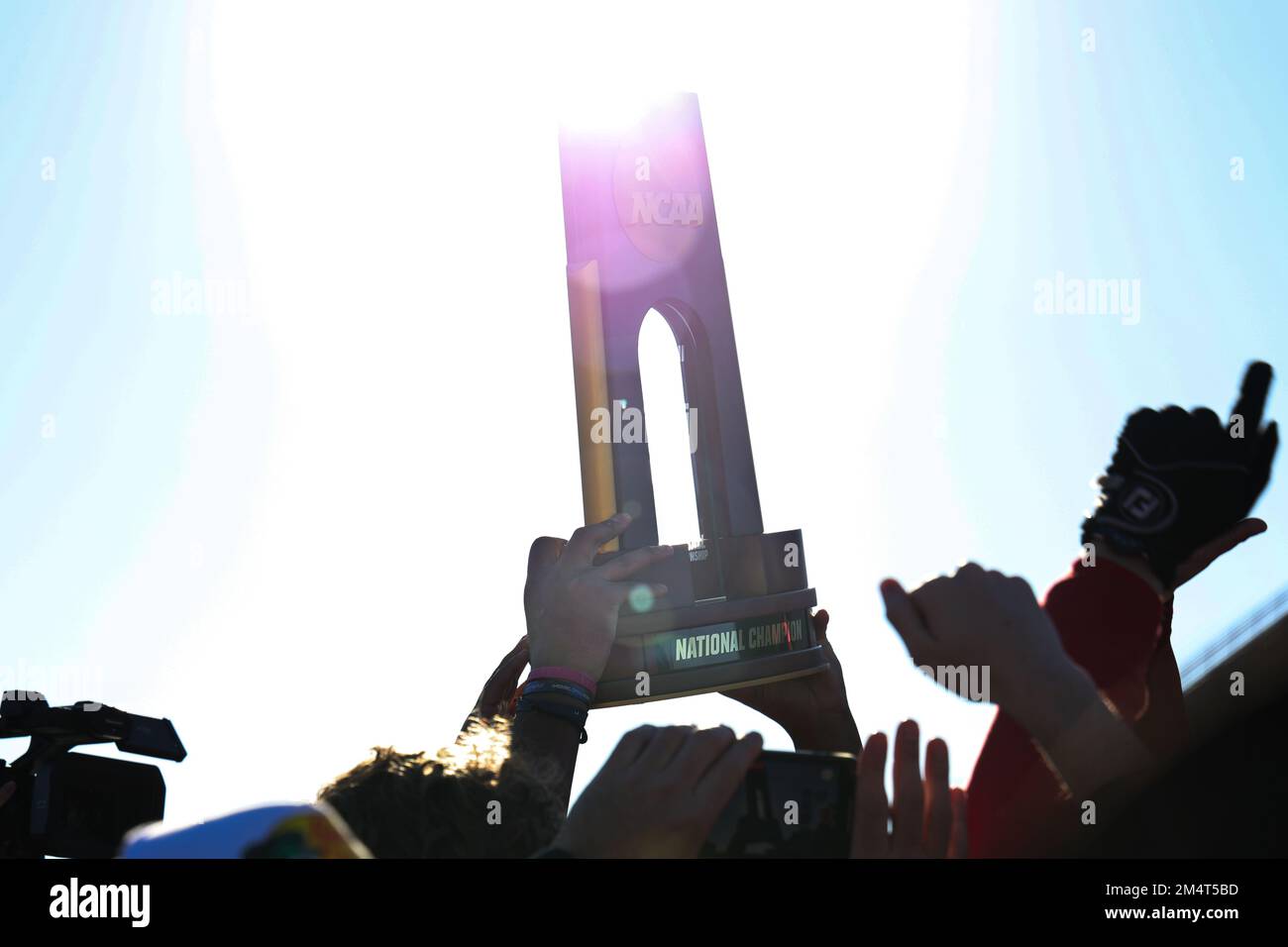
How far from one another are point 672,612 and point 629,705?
255 mm

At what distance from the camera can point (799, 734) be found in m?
2.73

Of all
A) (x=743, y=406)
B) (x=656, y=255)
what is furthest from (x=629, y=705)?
(x=656, y=255)

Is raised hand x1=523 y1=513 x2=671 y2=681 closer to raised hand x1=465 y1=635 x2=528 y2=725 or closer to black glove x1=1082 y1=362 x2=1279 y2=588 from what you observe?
raised hand x1=465 y1=635 x2=528 y2=725

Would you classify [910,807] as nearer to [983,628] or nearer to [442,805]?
[983,628]

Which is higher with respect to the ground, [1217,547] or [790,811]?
[1217,547]

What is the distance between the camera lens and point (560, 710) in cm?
223

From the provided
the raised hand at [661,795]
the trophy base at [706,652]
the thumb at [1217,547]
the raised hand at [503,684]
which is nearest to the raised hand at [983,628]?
the raised hand at [661,795]

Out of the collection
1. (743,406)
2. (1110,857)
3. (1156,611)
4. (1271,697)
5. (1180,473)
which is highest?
(743,406)

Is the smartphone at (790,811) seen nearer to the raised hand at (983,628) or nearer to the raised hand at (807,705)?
the raised hand at (983,628)

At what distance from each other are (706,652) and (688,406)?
→ 2.38 feet

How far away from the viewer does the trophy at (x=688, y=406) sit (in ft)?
8.98

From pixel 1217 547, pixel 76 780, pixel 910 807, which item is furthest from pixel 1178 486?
pixel 76 780

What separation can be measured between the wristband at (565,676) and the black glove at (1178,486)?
1110mm
